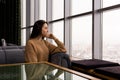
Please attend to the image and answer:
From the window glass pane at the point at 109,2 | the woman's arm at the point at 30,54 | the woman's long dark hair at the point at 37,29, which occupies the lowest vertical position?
the woman's arm at the point at 30,54

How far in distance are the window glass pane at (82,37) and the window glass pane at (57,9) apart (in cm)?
66

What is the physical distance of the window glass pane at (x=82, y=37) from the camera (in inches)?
162

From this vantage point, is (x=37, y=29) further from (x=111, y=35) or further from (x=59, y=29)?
(x=59, y=29)

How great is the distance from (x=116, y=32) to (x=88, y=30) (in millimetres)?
753

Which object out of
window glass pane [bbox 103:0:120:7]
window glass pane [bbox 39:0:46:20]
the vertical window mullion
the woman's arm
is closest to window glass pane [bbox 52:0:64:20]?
window glass pane [bbox 39:0:46:20]

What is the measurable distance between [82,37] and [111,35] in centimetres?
87

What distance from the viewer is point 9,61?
391 cm

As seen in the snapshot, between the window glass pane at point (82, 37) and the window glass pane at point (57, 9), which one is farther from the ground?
the window glass pane at point (57, 9)

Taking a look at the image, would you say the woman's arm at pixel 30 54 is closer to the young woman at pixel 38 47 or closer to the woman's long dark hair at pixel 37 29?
the young woman at pixel 38 47

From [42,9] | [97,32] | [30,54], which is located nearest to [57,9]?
[42,9]

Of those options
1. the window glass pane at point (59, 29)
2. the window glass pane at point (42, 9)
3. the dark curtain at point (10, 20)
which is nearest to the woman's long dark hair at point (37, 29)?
the window glass pane at point (59, 29)

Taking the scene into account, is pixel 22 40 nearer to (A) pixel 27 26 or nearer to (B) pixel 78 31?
(A) pixel 27 26

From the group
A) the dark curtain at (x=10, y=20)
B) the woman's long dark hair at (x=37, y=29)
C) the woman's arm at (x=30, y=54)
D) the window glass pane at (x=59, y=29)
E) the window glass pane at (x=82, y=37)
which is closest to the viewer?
the woman's arm at (x=30, y=54)

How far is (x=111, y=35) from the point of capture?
3.58 metres
